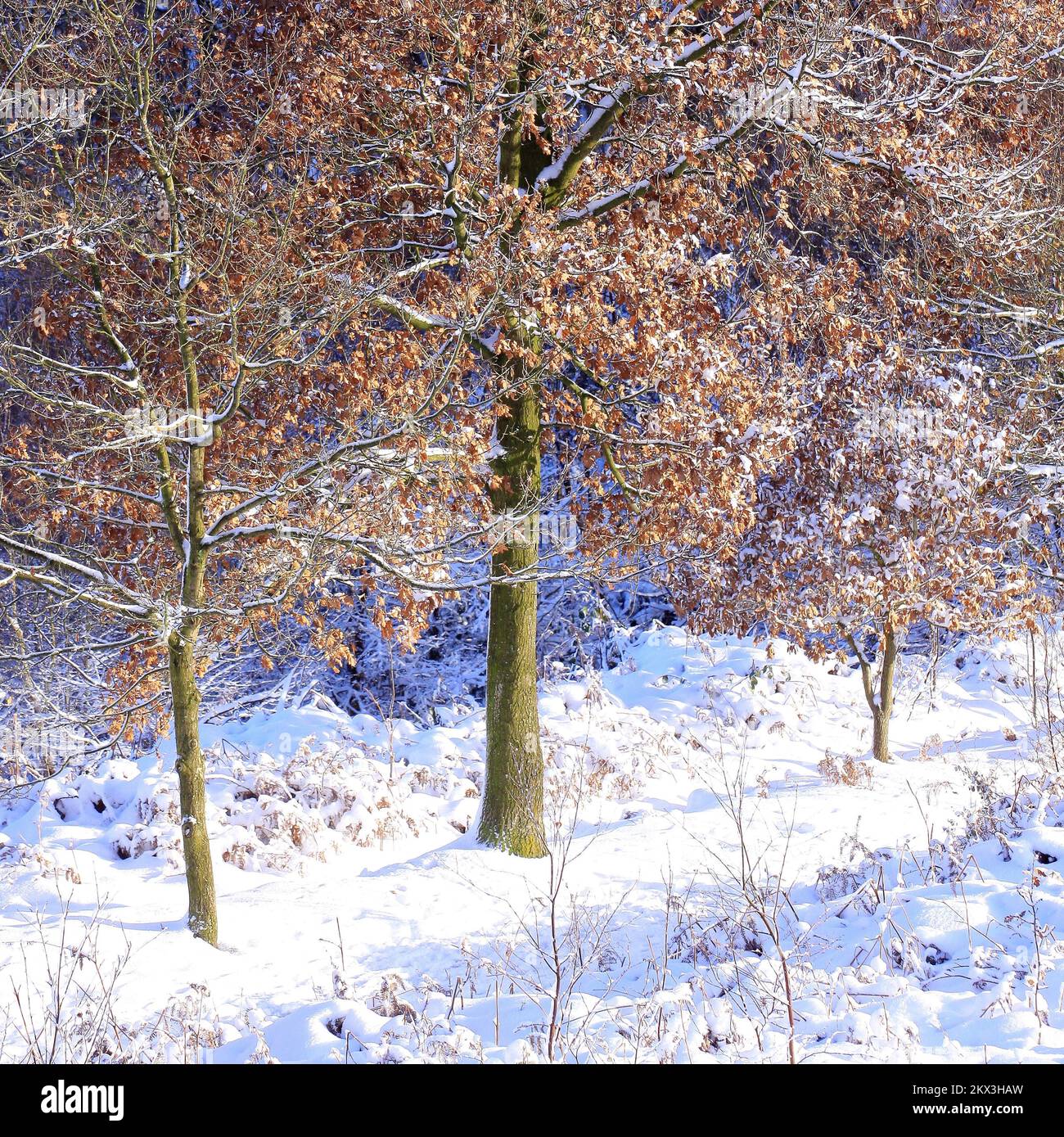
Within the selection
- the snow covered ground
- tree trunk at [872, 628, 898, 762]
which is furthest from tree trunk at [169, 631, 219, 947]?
tree trunk at [872, 628, 898, 762]

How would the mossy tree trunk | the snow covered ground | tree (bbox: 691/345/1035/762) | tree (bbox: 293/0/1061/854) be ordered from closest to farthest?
1. the snow covered ground
2. tree (bbox: 293/0/1061/854)
3. tree (bbox: 691/345/1035/762)
4. the mossy tree trunk

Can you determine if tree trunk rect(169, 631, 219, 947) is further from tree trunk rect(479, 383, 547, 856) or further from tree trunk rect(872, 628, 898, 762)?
tree trunk rect(872, 628, 898, 762)

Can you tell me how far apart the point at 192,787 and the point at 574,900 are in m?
→ 2.79

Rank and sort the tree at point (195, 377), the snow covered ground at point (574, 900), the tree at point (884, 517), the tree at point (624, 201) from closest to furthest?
the snow covered ground at point (574, 900) < the tree at point (195, 377) < the tree at point (624, 201) < the tree at point (884, 517)

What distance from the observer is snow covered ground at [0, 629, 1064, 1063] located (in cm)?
454

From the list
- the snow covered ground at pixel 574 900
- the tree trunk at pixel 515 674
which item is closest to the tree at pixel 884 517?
the snow covered ground at pixel 574 900

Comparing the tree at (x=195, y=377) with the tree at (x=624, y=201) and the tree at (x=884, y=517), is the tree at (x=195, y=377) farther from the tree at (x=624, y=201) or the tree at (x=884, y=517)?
the tree at (x=884, y=517)

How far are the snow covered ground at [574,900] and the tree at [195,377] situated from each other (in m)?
1.18

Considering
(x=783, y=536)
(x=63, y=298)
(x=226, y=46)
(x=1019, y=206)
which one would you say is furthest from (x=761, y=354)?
(x=63, y=298)

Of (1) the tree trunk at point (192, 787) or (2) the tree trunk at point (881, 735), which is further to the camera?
(2) the tree trunk at point (881, 735)

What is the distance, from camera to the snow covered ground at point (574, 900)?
454 cm

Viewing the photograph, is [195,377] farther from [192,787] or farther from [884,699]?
[884,699]

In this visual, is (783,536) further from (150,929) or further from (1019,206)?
(150,929)

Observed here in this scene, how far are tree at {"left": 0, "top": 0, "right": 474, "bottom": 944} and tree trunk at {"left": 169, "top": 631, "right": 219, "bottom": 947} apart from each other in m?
0.02
